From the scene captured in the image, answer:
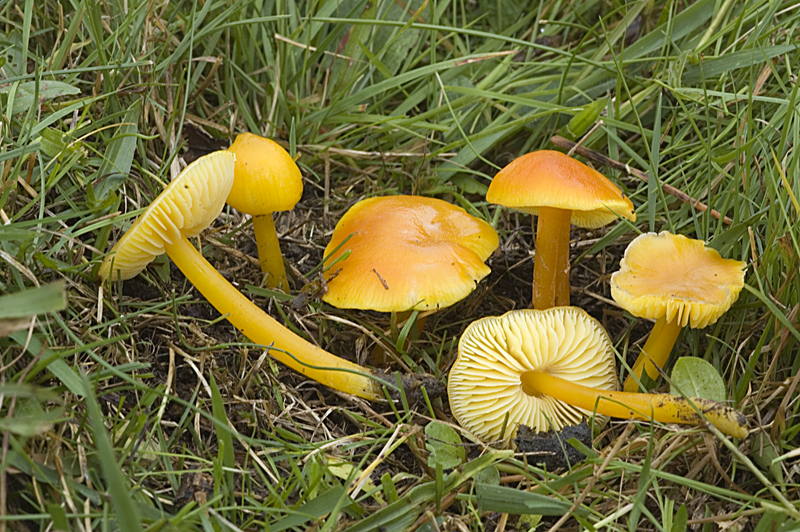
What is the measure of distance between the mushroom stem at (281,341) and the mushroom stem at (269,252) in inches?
12.4

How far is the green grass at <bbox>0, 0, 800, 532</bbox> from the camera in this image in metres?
1.83

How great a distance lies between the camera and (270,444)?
2.04 meters

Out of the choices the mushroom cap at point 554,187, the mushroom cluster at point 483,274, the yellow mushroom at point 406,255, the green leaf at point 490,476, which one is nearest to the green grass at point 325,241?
the green leaf at point 490,476

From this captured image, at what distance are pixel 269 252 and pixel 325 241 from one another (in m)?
0.39

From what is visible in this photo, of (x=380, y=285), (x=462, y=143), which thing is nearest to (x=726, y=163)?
(x=462, y=143)

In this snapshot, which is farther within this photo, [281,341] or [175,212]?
[281,341]

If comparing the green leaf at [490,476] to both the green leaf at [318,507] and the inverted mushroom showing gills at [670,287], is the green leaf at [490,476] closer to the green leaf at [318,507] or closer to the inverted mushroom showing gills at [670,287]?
the green leaf at [318,507]

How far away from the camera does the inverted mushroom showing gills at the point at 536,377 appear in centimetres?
222

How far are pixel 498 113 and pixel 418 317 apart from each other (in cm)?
137

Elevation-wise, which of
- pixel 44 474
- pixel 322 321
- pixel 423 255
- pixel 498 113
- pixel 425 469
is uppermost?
pixel 498 113

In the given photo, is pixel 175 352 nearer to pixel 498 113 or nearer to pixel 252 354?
pixel 252 354

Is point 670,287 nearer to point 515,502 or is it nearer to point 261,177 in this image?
point 515,502

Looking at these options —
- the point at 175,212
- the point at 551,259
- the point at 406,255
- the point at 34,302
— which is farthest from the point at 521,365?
the point at 34,302

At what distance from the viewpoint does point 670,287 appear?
221cm
